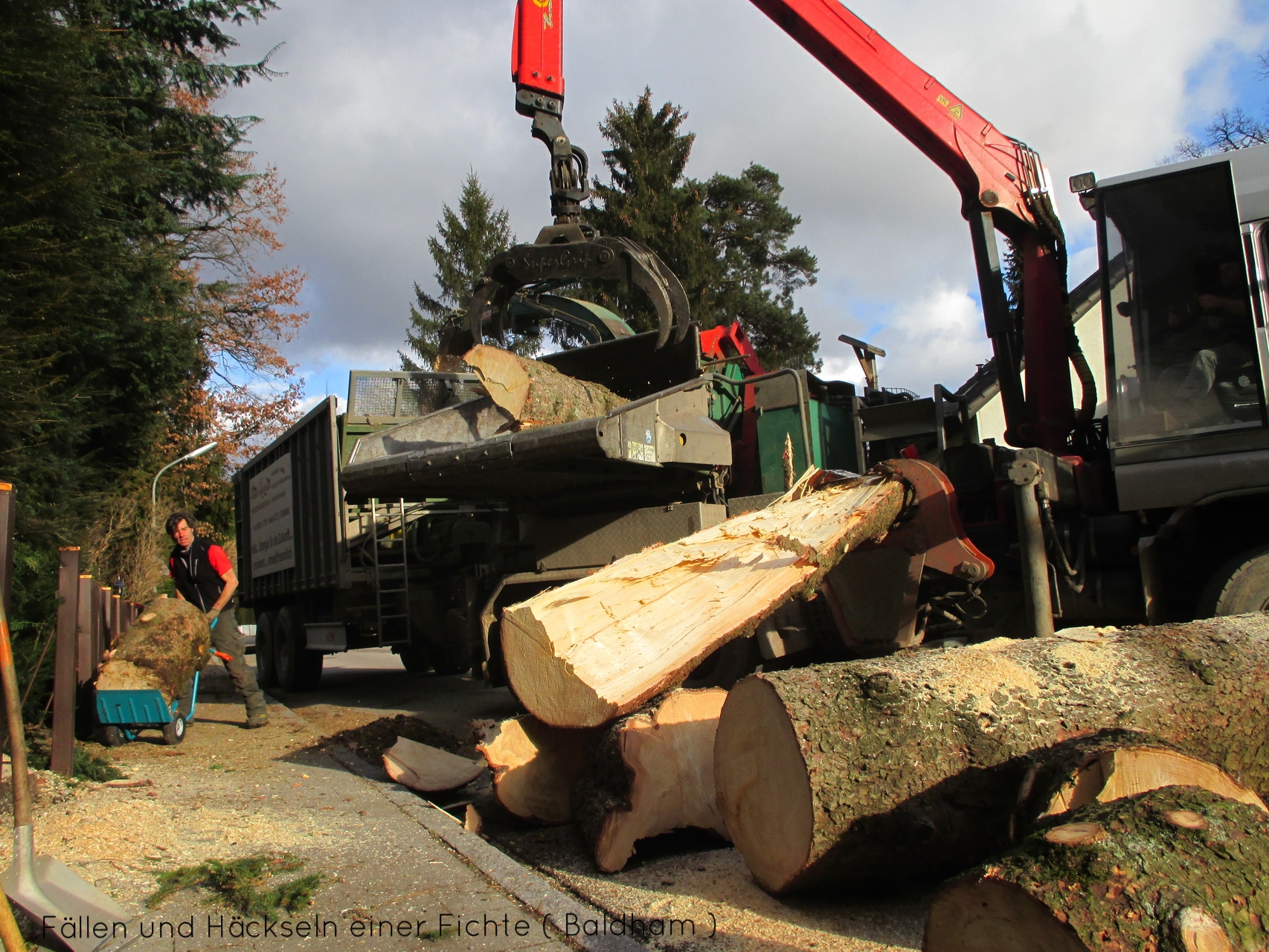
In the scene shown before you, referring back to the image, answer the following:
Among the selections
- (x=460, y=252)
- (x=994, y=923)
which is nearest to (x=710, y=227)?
(x=460, y=252)

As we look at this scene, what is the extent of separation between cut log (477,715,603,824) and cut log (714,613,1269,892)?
3.97 ft

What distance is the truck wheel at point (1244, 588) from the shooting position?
4.62 m

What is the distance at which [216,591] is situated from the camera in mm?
7504

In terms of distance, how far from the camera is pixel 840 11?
716cm

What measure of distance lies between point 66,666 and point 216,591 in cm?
213

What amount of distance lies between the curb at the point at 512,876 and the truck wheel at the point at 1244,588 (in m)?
3.45

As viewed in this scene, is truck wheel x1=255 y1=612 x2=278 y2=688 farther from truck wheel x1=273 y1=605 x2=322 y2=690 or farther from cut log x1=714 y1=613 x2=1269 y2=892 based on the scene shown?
cut log x1=714 y1=613 x2=1269 y2=892

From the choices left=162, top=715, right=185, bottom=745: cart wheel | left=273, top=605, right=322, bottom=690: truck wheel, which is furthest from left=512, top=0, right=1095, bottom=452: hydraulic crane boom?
left=273, top=605, right=322, bottom=690: truck wheel

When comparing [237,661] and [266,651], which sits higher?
[237,661]

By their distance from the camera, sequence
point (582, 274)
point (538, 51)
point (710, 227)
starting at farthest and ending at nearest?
1. point (710, 227)
2. point (538, 51)
3. point (582, 274)

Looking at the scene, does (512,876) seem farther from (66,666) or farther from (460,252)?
(460,252)

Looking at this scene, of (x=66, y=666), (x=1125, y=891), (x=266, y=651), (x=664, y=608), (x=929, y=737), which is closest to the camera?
(x=1125, y=891)

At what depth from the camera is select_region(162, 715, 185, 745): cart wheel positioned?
22.0ft

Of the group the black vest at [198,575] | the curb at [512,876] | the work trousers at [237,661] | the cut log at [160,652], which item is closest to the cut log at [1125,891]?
the curb at [512,876]
